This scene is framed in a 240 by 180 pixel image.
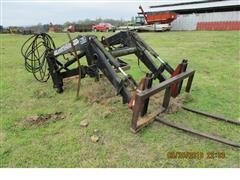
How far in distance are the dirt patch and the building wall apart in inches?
847

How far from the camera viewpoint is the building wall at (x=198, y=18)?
2149 cm

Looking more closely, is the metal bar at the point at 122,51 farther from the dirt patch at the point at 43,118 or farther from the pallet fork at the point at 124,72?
the dirt patch at the point at 43,118

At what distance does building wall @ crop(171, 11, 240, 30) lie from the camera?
21.5m

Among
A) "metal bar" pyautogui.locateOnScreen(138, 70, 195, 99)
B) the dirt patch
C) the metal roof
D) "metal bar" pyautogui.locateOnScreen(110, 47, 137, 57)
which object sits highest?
the metal roof

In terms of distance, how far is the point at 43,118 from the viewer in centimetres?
365

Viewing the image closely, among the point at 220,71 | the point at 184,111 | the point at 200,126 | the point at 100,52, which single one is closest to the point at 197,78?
the point at 220,71

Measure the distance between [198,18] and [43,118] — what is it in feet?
74.0

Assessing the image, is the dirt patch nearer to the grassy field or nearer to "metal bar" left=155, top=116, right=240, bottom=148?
the grassy field

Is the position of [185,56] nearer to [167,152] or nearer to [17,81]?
[17,81]

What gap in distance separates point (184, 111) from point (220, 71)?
281 centimetres

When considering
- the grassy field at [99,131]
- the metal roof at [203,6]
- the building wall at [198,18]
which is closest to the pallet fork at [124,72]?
the grassy field at [99,131]

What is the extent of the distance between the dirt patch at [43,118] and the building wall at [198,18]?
21518 millimetres
